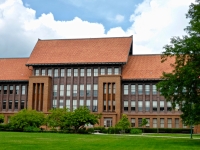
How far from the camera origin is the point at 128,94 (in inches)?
2744

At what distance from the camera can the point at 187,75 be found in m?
31.8

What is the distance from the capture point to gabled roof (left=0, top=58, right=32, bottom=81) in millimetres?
74125

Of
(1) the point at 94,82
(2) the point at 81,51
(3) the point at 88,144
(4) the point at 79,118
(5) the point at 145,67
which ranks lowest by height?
(3) the point at 88,144

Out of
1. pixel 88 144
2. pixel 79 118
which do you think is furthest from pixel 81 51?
pixel 88 144

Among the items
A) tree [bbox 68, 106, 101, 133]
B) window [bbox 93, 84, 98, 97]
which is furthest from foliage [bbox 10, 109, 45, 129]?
window [bbox 93, 84, 98, 97]

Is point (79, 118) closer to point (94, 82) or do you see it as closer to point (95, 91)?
point (95, 91)

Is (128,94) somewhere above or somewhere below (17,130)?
above

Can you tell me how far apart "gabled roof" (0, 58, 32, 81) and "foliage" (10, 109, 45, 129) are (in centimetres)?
1858

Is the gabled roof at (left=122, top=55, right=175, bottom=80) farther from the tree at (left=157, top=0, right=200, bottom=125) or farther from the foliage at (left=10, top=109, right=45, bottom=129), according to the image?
the tree at (left=157, top=0, right=200, bottom=125)

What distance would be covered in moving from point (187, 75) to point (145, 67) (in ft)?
128

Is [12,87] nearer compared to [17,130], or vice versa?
[17,130]

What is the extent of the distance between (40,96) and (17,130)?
1687cm

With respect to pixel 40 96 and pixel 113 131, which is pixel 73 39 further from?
pixel 113 131

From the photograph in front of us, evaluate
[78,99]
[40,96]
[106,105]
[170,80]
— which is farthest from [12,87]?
[170,80]
